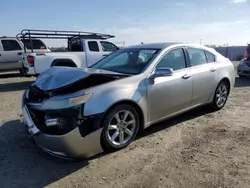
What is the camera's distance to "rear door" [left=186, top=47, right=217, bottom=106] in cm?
482

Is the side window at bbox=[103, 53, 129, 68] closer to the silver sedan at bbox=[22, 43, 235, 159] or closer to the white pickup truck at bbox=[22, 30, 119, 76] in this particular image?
the silver sedan at bbox=[22, 43, 235, 159]

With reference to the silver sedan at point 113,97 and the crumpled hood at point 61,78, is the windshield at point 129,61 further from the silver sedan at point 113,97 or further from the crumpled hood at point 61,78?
the crumpled hood at point 61,78

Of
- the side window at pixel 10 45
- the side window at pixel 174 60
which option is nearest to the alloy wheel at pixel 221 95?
the side window at pixel 174 60

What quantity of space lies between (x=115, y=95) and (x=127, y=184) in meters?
1.19

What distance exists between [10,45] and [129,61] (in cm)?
943

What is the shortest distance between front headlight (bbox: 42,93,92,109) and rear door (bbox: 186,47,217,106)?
2.41 meters

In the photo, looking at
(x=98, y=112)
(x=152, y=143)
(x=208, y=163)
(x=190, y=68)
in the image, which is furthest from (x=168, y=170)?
(x=190, y=68)

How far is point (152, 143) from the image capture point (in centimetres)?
400

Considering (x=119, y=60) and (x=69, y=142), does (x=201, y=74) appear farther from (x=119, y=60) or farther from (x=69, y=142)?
(x=69, y=142)

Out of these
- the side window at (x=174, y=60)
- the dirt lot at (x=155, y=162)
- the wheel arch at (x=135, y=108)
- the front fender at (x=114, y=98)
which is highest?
the side window at (x=174, y=60)

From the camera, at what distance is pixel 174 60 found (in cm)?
457

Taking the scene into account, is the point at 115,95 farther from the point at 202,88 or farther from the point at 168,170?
the point at 202,88

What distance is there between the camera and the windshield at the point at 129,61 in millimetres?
4248

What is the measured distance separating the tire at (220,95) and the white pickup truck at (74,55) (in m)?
4.30
